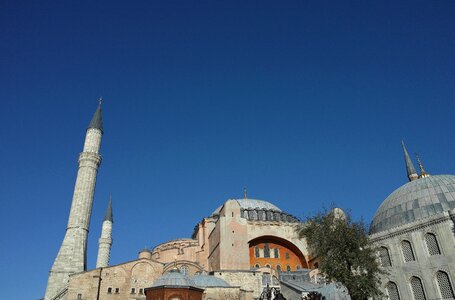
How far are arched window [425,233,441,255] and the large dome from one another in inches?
60.1

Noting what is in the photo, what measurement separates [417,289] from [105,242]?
32.1 m

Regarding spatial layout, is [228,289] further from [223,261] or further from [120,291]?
[120,291]

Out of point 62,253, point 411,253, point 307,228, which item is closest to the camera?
point 307,228

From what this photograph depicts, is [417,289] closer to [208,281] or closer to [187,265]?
[208,281]

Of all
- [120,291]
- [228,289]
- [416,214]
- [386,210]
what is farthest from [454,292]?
[120,291]

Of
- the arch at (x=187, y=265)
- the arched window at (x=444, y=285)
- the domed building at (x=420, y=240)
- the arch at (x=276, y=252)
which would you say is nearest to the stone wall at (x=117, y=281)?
the arch at (x=187, y=265)

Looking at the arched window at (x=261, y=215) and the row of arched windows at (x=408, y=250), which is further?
the arched window at (x=261, y=215)

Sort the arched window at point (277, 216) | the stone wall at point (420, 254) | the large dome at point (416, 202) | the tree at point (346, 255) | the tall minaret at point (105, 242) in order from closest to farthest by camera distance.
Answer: the tree at point (346, 255) → the stone wall at point (420, 254) → the large dome at point (416, 202) → the arched window at point (277, 216) → the tall minaret at point (105, 242)

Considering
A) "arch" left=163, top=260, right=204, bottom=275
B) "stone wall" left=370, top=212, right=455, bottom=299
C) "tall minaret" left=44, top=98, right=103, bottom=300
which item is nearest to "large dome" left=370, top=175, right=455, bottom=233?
"stone wall" left=370, top=212, right=455, bottom=299

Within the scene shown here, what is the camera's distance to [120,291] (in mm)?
25031

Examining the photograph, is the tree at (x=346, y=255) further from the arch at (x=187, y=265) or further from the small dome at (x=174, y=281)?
the arch at (x=187, y=265)

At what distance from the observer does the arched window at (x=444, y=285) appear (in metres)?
20.2

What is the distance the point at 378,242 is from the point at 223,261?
10751 mm

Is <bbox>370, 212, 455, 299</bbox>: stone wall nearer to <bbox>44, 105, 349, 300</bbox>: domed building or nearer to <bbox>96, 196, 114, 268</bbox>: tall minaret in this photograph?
<bbox>44, 105, 349, 300</bbox>: domed building
